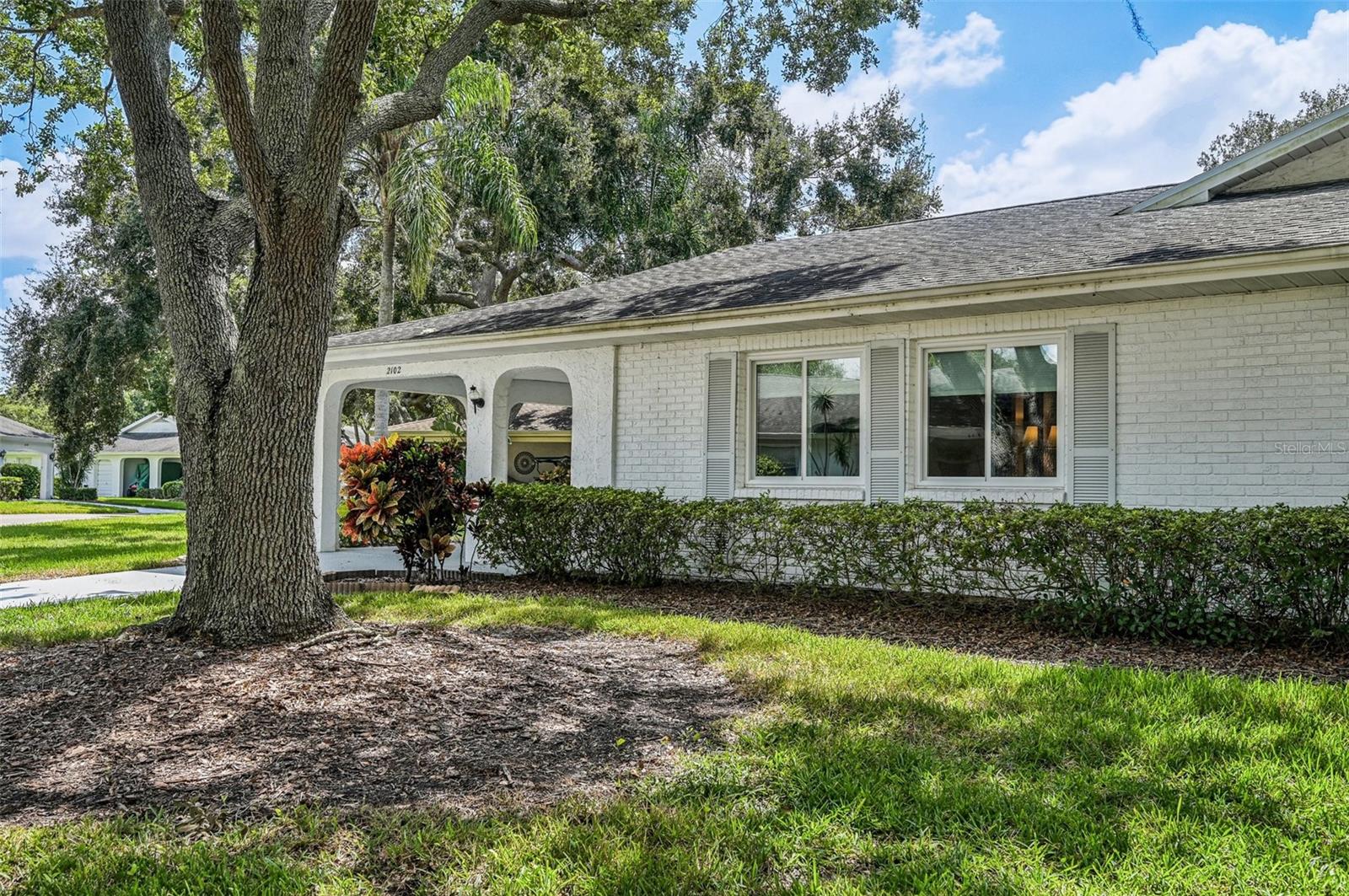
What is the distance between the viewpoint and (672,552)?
31.3ft

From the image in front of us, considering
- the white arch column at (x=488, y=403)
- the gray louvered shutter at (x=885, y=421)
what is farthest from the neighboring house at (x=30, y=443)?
the gray louvered shutter at (x=885, y=421)

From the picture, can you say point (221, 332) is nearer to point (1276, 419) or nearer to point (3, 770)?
point (3, 770)

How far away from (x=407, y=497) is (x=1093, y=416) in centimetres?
686

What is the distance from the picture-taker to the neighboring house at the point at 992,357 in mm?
7684

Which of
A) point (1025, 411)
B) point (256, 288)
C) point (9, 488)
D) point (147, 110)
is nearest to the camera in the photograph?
point (256, 288)

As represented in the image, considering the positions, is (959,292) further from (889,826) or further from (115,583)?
(115,583)

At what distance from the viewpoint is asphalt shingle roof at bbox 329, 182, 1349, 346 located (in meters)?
8.06

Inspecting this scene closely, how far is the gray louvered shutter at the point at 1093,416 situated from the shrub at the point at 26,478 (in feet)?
137

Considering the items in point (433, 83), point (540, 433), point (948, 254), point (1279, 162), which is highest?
point (433, 83)

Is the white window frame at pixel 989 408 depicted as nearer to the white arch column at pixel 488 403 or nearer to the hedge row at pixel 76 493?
the white arch column at pixel 488 403

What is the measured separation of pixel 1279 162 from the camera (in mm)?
8375

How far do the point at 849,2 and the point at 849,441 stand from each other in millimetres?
4930

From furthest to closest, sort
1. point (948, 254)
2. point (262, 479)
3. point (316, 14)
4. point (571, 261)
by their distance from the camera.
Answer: point (571, 261), point (948, 254), point (316, 14), point (262, 479)

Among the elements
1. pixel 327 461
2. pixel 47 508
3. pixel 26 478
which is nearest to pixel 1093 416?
pixel 327 461
